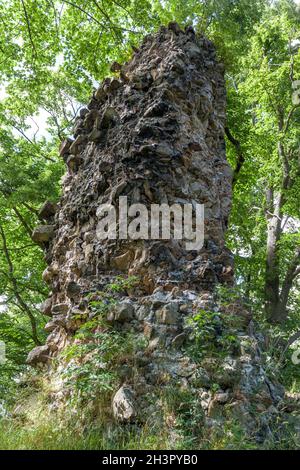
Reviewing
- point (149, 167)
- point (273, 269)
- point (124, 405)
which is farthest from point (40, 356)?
point (273, 269)

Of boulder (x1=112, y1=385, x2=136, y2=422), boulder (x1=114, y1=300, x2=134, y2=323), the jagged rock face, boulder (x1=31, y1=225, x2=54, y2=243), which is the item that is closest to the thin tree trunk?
the jagged rock face

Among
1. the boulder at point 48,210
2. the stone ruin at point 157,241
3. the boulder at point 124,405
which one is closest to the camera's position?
the boulder at point 124,405

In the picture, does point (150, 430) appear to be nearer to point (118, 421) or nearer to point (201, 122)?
point (118, 421)

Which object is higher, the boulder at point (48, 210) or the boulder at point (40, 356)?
the boulder at point (48, 210)

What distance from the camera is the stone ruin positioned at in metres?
3.64

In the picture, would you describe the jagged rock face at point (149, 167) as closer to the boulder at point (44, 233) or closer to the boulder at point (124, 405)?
the boulder at point (44, 233)

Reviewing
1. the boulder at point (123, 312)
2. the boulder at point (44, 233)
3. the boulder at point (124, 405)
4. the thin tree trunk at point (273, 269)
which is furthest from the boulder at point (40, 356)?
the thin tree trunk at point (273, 269)

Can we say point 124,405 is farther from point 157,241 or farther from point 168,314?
point 157,241

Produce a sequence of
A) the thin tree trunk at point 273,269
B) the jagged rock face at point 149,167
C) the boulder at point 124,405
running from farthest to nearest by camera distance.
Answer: the thin tree trunk at point 273,269
the jagged rock face at point 149,167
the boulder at point 124,405

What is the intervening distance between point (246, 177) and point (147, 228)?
29.5 ft

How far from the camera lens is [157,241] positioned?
4.79 meters

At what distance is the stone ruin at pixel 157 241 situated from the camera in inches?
143

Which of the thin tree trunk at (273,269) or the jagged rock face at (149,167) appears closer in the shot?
the jagged rock face at (149,167)
